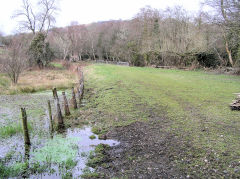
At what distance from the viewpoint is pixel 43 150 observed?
5473 millimetres

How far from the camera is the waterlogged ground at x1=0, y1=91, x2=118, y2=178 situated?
14.9ft

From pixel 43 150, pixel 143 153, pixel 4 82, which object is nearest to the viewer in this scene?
pixel 143 153

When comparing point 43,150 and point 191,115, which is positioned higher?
point 191,115

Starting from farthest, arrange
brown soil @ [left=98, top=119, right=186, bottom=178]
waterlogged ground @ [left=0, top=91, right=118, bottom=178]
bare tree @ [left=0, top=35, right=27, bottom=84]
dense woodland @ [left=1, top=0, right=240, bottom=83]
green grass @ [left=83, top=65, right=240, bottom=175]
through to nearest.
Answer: dense woodland @ [left=1, top=0, right=240, bottom=83], bare tree @ [left=0, top=35, right=27, bottom=84], green grass @ [left=83, top=65, right=240, bottom=175], waterlogged ground @ [left=0, top=91, right=118, bottom=178], brown soil @ [left=98, top=119, right=186, bottom=178]

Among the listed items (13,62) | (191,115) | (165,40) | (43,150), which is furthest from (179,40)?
(43,150)

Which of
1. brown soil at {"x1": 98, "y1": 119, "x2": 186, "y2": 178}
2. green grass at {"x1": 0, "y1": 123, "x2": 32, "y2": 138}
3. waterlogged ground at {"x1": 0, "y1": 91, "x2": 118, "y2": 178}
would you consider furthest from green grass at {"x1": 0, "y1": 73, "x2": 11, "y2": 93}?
brown soil at {"x1": 98, "y1": 119, "x2": 186, "y2": 178}

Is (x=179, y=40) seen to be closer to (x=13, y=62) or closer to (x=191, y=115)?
(x=13, y=62)

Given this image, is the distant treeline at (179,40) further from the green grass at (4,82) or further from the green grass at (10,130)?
the green grass at (4,82)

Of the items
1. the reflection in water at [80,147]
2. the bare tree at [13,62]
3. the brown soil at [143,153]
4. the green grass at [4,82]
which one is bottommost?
the reflection in water at [80,147]

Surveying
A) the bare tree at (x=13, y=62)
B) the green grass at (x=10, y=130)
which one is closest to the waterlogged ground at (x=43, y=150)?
the green grass at (x=10, y=130)

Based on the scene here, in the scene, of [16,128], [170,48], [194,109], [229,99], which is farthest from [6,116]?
[170,48]

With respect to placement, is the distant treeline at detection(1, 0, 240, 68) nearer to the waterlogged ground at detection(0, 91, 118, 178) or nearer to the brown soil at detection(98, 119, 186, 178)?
the brown soil at detection(98, 119, 186, 178)

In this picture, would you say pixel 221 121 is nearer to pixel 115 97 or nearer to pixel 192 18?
pixel 115 97

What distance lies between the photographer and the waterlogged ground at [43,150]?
4551mm
